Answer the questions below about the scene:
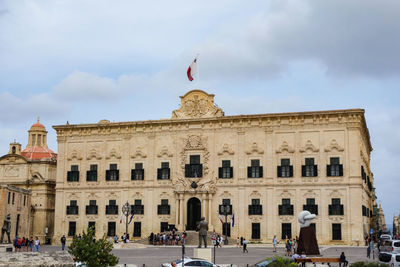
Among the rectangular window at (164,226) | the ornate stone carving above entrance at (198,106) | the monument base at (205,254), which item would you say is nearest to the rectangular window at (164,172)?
the rectangular window at (164,226)

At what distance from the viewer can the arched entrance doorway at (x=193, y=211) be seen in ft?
164

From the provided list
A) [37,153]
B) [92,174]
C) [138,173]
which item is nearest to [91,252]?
[138,173]

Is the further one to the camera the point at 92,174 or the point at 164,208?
the point at 92,174

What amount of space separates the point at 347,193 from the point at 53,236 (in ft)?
102

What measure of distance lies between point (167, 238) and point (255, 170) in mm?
10680

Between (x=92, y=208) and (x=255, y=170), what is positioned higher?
(x=255, y=170)

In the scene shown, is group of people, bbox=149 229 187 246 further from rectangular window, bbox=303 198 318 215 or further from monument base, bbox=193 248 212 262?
monument base, bbox=193 248 212 262

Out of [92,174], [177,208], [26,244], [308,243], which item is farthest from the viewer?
[92,174]

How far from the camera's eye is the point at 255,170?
48938mm

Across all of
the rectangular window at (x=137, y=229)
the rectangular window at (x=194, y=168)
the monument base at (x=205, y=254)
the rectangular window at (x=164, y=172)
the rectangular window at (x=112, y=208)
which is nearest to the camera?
the monument base at (x=205, y=254)

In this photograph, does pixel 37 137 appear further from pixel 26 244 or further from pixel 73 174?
pixel 26 244

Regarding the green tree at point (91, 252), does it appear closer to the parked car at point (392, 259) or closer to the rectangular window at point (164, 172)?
the parked car at point (392, 259)

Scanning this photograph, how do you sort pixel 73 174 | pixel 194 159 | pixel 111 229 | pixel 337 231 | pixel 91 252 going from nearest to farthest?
1. pixel 91 252
2. pixel 337 231
3. pixel 194 159
4. pixel 111 229
5. pixel 73 174

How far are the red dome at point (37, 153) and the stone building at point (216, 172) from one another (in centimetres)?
1344
